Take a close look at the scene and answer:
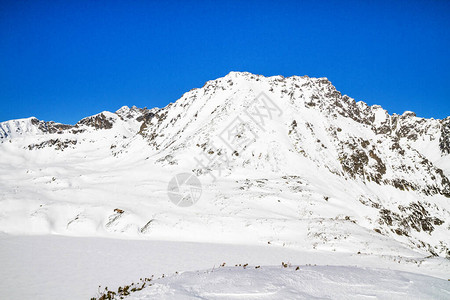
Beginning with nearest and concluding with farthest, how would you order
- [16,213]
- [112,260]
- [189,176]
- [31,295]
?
[31,295] → [112,260] → [16,213] → [189,176]

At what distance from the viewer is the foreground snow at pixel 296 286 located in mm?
8429

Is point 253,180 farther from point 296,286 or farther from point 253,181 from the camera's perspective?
point 296,286

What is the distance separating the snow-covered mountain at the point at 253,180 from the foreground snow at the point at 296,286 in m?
9.83

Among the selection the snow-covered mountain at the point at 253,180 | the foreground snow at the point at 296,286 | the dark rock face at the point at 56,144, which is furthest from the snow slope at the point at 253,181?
the foreground snow at the point at 296,286

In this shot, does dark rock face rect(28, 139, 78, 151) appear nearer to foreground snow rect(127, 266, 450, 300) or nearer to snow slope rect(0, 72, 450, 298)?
snow slope rect(0, 72, 450, 298)

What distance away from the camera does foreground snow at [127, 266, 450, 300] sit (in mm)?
8429

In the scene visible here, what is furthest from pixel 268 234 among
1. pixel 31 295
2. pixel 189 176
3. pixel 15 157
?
pixel 15 157

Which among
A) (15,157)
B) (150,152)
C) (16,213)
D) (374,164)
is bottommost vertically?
(16,213)

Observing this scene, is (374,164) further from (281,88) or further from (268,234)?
(268,234)

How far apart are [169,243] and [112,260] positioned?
572 cm

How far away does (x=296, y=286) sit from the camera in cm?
918

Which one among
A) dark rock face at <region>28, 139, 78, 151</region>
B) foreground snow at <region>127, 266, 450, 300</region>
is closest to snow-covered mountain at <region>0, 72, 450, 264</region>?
dark rock face at <region>28, 139, 78, 151</region>

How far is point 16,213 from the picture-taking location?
83.7 ft

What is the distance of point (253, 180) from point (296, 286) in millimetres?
41706
